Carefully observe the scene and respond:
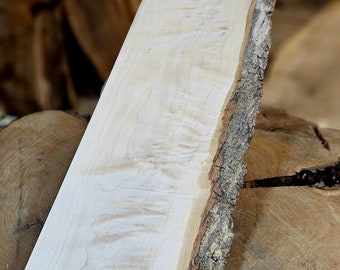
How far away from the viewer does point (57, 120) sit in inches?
61.7

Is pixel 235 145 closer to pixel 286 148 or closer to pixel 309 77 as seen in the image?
pixel 286 148

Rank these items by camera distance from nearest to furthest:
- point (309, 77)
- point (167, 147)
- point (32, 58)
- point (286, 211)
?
1. point (167, 147)
2. point (286, 211)
3. point (32, 58)
4. point (309, 77)

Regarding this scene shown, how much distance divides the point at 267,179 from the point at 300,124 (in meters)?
0.27

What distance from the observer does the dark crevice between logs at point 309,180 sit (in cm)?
142

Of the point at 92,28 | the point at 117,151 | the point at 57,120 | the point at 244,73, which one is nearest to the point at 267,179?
Result: the point at 244,73

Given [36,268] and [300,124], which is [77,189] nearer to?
[36,268]

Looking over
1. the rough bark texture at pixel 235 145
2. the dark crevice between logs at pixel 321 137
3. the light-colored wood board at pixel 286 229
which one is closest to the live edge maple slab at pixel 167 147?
the rough bark texture at pixel 235 145

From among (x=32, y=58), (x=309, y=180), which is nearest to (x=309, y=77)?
(x=32, y=58)

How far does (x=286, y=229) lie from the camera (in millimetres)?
1323

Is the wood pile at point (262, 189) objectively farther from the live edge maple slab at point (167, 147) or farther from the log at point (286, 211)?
the live edge maple slab at point (167, 147)

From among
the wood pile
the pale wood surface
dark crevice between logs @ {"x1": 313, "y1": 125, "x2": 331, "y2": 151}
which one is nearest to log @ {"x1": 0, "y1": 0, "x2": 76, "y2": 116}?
the wood pile

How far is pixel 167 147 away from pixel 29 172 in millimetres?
378

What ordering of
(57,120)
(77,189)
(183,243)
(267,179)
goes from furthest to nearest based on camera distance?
(57,120) → (267,179) → (77,189) → (183,243)

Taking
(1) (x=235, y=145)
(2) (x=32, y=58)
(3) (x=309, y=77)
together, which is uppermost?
(1) (x=235, y=145)
